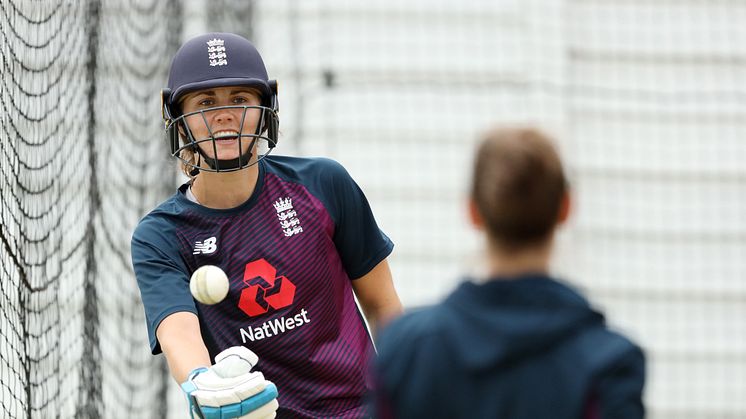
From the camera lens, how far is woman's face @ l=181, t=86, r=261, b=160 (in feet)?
8.77

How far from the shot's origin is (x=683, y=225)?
259 inches

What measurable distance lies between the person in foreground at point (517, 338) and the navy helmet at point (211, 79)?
1.12 metres

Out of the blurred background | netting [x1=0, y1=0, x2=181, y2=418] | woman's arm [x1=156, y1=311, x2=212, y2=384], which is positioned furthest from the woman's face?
the blurred background

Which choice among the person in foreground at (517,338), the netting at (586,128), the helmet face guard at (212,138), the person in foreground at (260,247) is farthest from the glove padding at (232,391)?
the netting at (586,128)

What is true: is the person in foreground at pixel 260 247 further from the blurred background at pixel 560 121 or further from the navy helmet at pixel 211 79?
the blurred background at pixel 560 121

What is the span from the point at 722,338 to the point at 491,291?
529 centimetres

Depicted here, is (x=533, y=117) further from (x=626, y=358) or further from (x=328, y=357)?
(x=626, y=358)

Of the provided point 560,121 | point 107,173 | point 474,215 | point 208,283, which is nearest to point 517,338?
point 474,215

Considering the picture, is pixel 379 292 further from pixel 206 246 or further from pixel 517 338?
pixel 517 338

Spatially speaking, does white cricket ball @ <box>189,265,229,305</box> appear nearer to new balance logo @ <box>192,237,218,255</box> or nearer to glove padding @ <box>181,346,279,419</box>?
glove padding @ <box>181,346,279,419</box>

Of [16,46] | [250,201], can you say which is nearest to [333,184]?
[250,201]

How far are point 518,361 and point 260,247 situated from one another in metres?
1.16

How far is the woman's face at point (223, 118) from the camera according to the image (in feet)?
8.77

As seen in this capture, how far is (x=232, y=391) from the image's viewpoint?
208 cm
